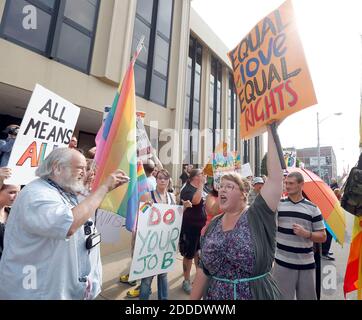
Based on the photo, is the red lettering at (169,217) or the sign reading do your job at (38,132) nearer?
the sign reading do your job at (38,132)

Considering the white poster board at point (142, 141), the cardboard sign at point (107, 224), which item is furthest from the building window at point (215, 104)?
the cardboard sign at point (107, 224)

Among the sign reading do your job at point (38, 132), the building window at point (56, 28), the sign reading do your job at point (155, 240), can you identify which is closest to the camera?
the sign reading do your job at point (38, 132)

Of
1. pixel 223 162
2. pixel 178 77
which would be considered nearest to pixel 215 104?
pixel 178 77

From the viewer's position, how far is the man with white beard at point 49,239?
129cm

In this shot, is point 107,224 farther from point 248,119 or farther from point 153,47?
point 153,47

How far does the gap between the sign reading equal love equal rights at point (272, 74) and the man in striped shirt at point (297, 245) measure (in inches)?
51.2

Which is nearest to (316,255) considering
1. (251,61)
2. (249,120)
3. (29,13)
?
(249,120)

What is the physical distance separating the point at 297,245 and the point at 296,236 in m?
0.09

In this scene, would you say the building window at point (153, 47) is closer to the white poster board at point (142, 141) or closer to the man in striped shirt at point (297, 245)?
the white poster board at point (142, 141)

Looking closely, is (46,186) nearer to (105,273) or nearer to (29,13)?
(105,273)

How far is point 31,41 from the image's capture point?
672 cm

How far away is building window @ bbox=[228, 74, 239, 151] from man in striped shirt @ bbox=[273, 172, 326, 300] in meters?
18.0

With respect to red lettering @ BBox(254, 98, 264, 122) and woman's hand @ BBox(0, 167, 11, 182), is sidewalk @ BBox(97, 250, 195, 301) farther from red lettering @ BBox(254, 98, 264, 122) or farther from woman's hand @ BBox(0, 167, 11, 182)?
red lettering @ BBox(254, 98, 264, 122)

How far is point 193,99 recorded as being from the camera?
52.1ft
